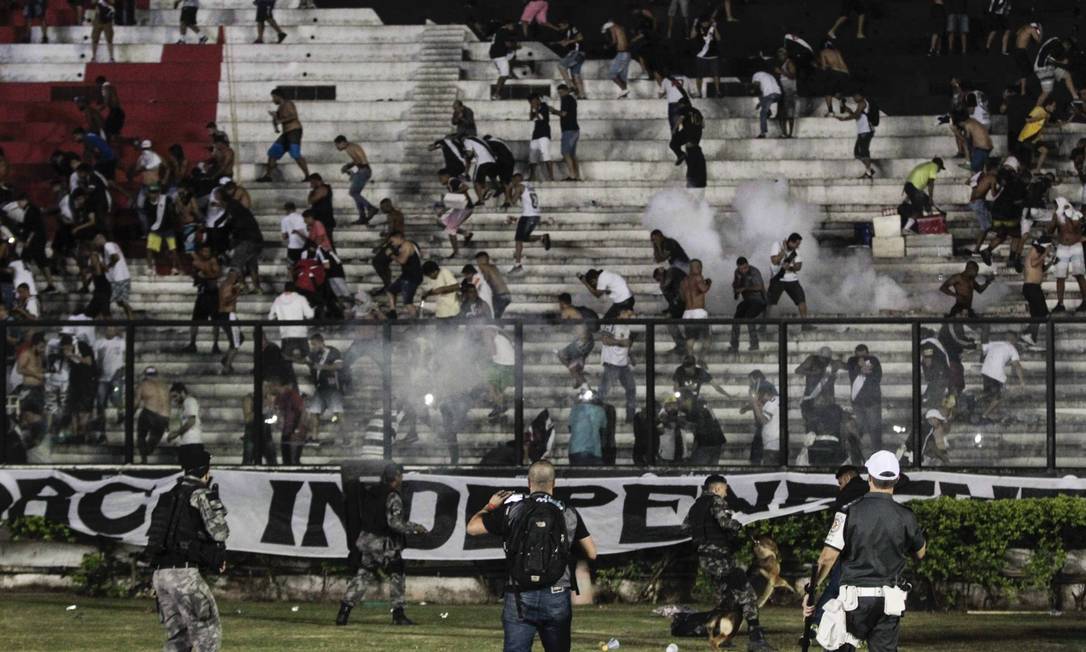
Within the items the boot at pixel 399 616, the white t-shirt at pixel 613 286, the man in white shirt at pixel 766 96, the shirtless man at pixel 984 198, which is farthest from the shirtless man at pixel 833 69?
the boot at pixel 399 616

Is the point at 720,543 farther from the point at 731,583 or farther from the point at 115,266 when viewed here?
the point at 115,266

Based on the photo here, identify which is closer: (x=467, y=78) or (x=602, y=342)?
(x=602, y=342)

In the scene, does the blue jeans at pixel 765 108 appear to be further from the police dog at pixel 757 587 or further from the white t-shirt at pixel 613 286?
the police dog at pixel 757 587

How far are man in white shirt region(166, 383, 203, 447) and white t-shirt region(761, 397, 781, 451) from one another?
6.25m

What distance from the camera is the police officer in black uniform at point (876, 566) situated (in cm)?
1330

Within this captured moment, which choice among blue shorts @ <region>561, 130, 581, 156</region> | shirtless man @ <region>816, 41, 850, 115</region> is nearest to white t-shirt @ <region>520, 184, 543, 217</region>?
blue shorts @ <region>561, 130, 581, 156</region>

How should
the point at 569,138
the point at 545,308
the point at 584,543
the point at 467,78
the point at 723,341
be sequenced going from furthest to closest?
the point at 467,78 → the point at 569,138 → the point at 545,308 → the point at 723,341 → the point at 584,543

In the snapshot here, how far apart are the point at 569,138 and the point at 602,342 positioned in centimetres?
1030

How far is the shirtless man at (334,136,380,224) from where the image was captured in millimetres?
31781

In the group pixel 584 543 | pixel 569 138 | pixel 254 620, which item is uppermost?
pixel 569 138

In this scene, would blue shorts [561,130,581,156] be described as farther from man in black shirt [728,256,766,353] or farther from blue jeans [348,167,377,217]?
man in black shirt [728,256,766,353]

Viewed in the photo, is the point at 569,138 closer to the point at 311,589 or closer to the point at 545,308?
the point at 545,308

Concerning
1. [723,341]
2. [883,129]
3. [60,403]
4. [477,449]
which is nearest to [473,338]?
[477,449]

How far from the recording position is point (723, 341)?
71.9ft
